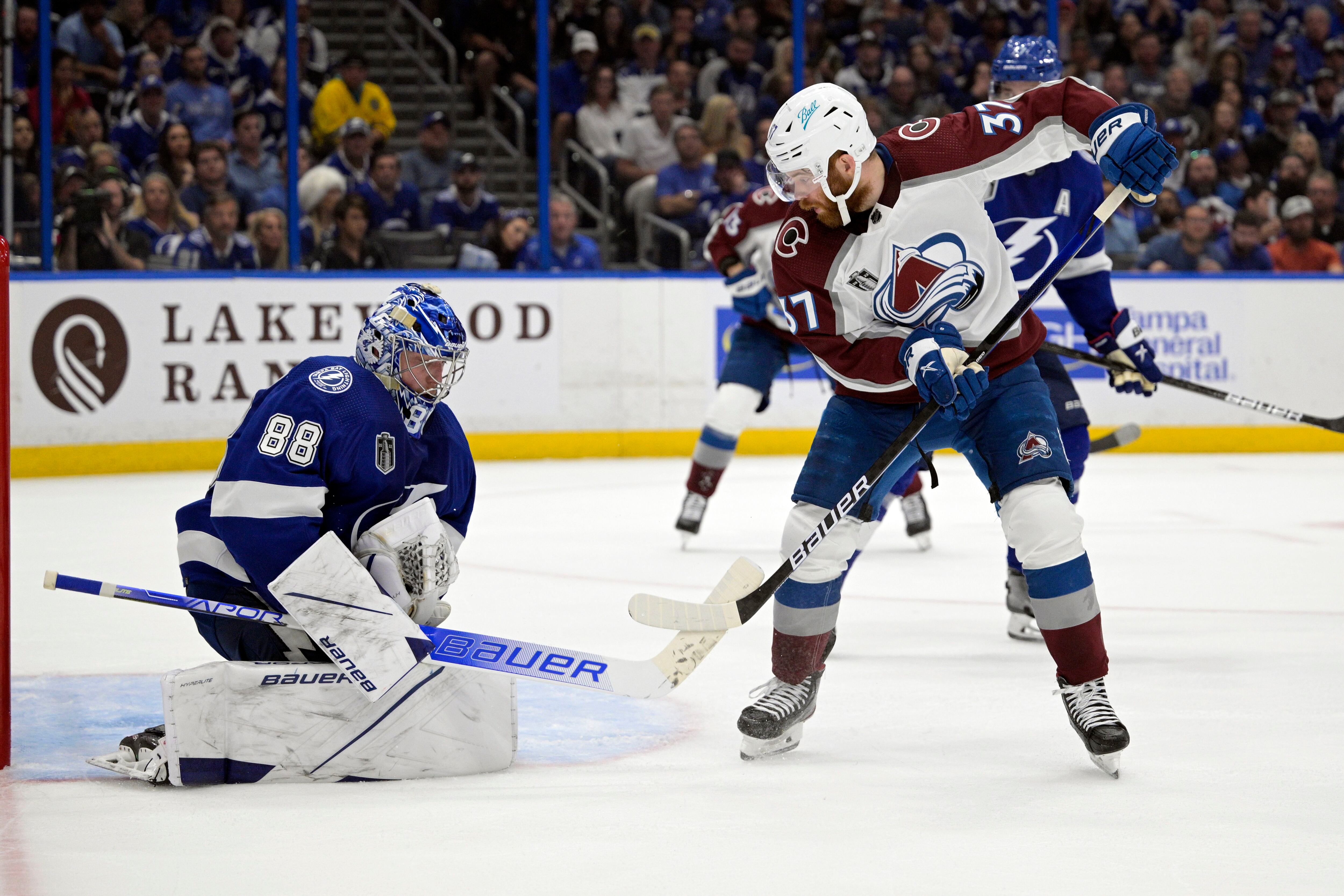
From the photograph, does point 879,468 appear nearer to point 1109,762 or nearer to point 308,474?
point 1109,762

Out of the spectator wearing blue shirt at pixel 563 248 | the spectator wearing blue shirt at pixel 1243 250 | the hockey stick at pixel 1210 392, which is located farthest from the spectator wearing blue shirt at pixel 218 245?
the spectator wearing blue shirt at pixel 1243 250

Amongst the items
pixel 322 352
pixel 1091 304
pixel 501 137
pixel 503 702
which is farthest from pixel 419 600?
pixel 501 137

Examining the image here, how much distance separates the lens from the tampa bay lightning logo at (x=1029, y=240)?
3332 mm

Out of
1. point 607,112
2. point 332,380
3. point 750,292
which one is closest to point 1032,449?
point 332,380

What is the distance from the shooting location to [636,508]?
6020mm

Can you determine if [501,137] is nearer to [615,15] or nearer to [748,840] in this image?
[615,15]

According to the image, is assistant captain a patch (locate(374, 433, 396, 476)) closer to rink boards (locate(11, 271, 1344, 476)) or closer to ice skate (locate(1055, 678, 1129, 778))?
ice skate (locate(1055, 678, 1129, 778))

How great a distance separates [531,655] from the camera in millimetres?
2447

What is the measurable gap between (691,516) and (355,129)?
3.58 m

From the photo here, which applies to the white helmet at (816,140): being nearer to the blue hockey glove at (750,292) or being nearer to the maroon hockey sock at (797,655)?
the maroon hockey sock at (797,655)

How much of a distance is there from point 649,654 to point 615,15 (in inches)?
241

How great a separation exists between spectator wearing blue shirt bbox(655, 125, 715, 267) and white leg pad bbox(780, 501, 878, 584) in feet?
17.9

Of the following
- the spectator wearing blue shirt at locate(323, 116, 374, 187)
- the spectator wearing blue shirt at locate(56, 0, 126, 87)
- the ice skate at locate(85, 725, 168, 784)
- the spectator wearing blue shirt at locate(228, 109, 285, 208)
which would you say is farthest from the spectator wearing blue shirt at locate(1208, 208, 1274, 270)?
the ice skate at locate(85, 725, 168, 784)

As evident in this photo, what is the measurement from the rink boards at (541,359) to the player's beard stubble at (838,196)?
451cm
